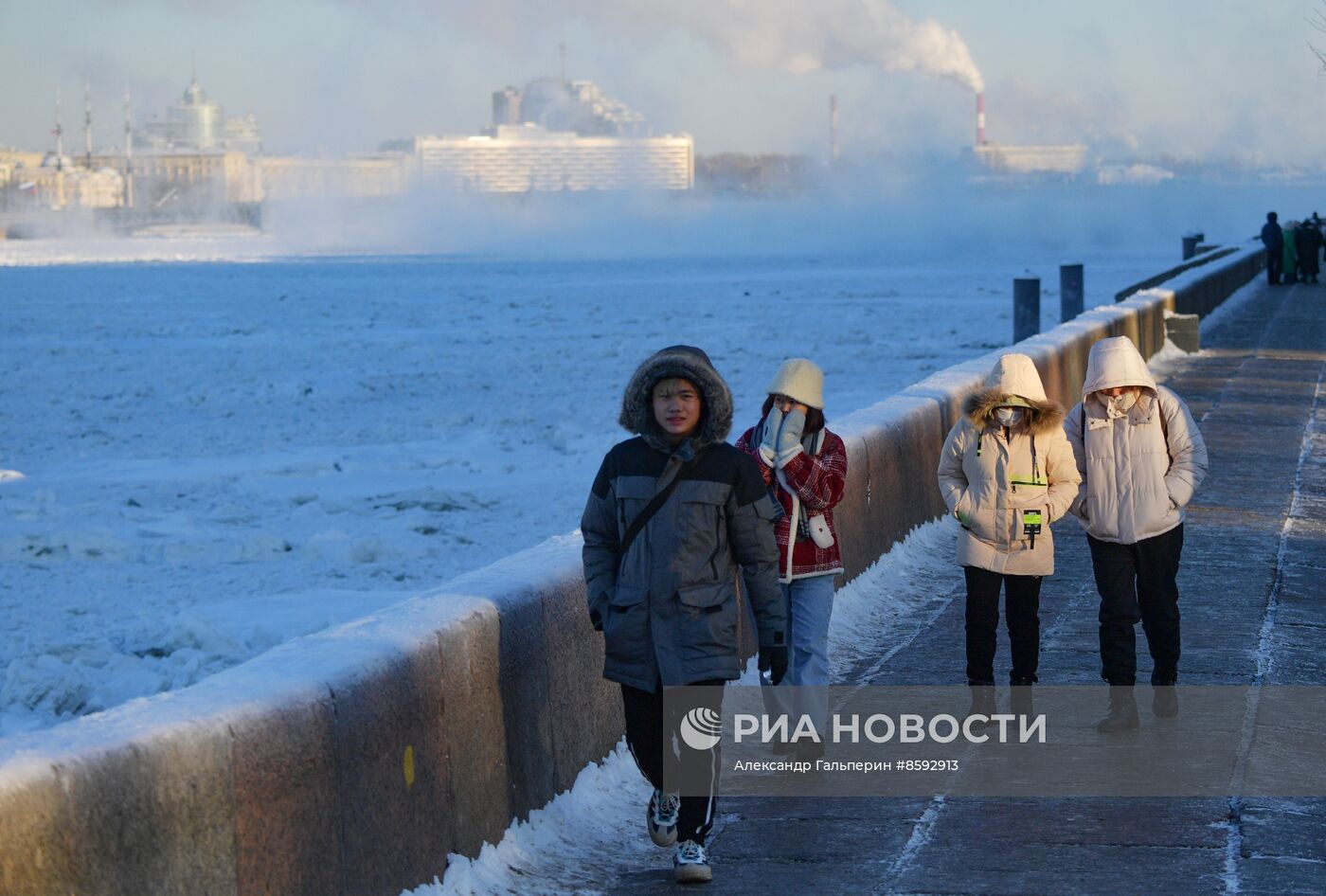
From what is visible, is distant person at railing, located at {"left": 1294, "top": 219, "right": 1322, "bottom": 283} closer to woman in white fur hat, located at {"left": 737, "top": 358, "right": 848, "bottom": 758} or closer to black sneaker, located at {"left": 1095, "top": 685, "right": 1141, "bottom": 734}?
black sneaker, located at {"left": 1095, "top": 685, "right": 1141, "bottom": 734}

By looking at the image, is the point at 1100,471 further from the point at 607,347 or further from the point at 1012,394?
the point at 607,347

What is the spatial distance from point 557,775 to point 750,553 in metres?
1.01

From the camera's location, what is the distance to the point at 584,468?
645 inches

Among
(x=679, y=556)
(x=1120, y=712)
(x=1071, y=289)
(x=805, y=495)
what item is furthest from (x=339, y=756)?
(x=1071, y=289)

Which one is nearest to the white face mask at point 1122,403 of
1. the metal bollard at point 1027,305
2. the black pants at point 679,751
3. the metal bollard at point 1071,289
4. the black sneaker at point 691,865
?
the black pants at point 679,751

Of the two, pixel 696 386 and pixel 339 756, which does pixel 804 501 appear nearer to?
pixel 696 386

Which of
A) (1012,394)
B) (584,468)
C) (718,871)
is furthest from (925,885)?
(584,468)

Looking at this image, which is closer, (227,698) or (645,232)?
(227,698)

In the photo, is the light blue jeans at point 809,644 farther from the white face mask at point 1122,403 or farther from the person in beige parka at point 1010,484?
the white face mask at point 1122,403

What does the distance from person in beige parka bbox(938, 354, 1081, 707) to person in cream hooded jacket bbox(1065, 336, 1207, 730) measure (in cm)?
12

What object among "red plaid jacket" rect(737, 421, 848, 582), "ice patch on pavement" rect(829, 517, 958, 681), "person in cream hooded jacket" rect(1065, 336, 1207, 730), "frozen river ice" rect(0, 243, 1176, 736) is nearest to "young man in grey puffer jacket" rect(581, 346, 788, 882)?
"red plaid jacket" rect(737, 421, 848, 582)

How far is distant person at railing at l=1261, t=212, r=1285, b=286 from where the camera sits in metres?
34.2

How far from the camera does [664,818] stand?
471 centimetres

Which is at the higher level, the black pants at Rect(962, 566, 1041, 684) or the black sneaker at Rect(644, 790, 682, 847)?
the black pants at Rect(962, 566, 1041, 684)
